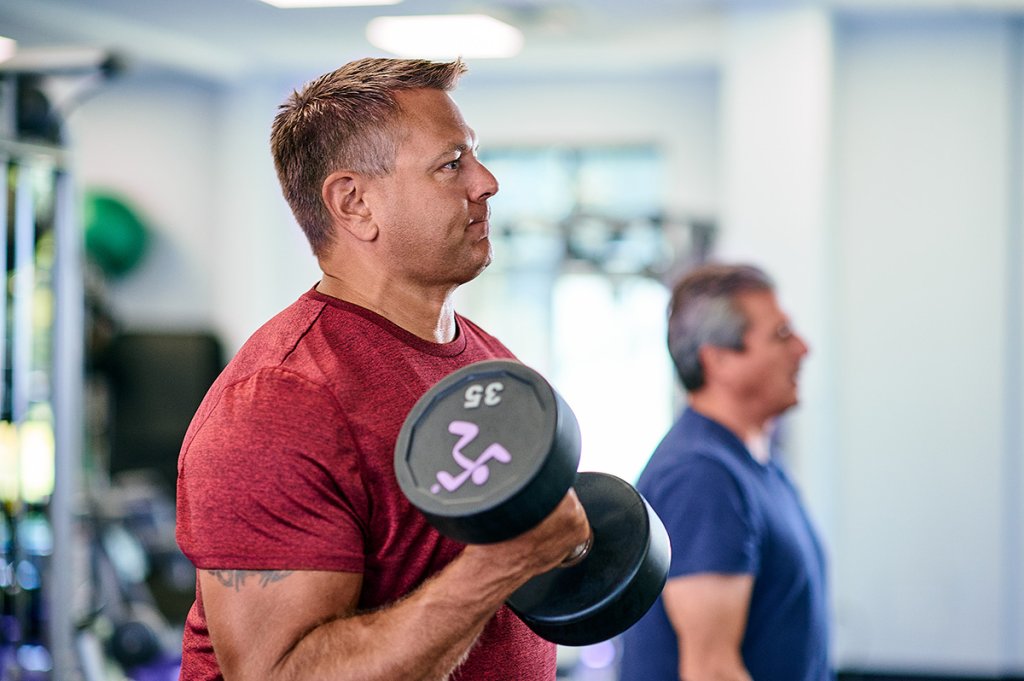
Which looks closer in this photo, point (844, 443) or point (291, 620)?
point (291, 620)

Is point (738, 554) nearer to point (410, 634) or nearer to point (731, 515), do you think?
point (731, 515)

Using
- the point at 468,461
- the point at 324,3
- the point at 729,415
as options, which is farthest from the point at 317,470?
the point at 324,3

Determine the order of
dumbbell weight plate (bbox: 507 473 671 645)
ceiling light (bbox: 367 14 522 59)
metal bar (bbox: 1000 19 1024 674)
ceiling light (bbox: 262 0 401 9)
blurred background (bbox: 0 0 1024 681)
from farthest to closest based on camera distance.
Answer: ceiling light (bbox: 367 14 522 59)
metal bar (bbox: 1000 19 1024 674)
ceiling light (bbox: 262 0 401 9)
blurred background (bbox: 0 0 1024 681)
dumbbell weight plate (bbox: 507 473 671 645)

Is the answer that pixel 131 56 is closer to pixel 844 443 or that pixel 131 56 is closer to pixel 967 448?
pixel 844 443

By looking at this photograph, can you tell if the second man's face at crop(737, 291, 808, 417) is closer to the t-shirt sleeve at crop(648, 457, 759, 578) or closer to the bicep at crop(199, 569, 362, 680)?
the t-shirt sleeve at crop(648, 457, 759, 578)

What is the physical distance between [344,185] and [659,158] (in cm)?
436

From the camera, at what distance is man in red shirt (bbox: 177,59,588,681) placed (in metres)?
1.01

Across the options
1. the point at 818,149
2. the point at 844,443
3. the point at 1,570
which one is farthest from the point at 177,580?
the point at 818,149

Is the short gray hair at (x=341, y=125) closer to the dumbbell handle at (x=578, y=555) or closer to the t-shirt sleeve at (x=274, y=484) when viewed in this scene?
the t-shirt sleeve at (x=274, y=484)

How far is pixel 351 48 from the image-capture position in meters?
4.91

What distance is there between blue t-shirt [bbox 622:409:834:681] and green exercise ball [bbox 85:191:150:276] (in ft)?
14.5

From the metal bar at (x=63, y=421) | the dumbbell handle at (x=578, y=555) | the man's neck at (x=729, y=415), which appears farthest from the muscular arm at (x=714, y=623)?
the metal bar at (x=63, y=421)

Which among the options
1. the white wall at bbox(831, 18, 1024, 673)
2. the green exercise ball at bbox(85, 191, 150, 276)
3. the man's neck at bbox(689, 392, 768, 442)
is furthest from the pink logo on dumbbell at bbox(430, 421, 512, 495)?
the green exercise ball at bbox(85, 191, 150, 276)

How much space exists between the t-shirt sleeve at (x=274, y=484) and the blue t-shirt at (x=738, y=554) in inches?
25.0
